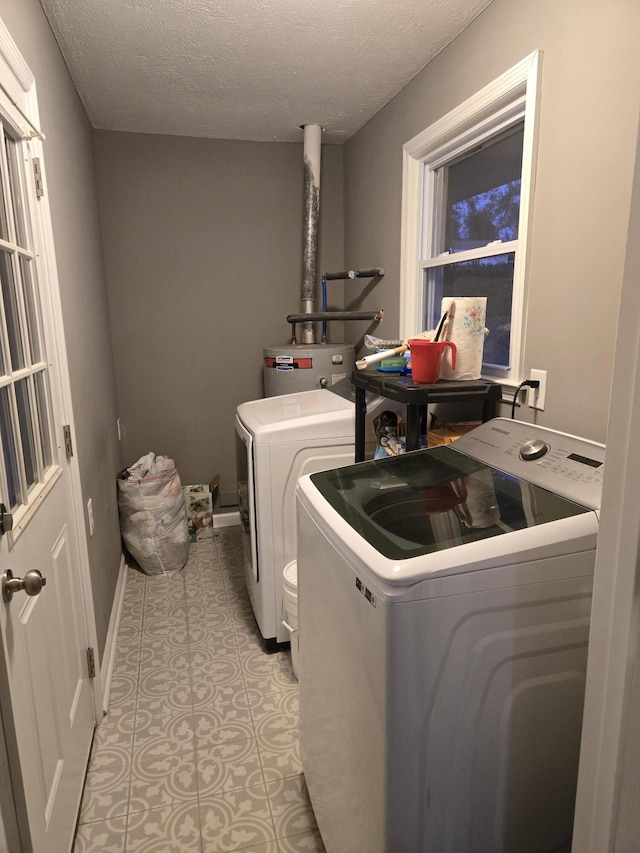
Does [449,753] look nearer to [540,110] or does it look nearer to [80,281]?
[540,110]

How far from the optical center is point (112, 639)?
7.70ft

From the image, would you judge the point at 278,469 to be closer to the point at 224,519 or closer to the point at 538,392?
the point at 538,392

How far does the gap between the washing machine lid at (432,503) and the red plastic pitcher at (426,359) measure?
28 centimetres

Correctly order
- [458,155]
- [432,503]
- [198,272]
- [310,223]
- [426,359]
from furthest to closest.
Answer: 1. [198,272]
2. [310,223]
3. [458,155]
4. [426,359]
5. [432,503]

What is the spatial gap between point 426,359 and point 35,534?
1.19m

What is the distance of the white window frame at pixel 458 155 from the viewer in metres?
1.68

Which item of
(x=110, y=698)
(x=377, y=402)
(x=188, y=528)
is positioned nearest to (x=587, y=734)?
(x=377, y=402)

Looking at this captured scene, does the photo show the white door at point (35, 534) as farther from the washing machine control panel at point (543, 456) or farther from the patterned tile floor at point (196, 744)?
the washing machine control panel at point (543, 456)

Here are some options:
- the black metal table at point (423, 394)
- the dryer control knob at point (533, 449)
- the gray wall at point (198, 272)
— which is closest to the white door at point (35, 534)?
the black metal table at point (423, 394)

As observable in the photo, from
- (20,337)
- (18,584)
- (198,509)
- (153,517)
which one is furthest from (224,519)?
(18,584)

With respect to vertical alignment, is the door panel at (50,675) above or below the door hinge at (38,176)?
below

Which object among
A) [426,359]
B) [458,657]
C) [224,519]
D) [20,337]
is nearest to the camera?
[458,657]

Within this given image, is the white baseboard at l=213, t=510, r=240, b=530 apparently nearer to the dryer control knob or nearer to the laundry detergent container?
the laundry detergent container

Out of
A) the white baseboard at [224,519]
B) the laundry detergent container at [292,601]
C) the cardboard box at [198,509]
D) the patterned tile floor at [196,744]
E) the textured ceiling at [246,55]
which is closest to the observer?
the patterned tile floor at [196,744]
